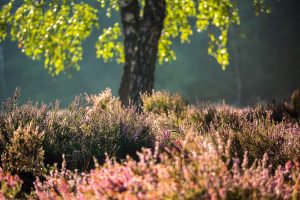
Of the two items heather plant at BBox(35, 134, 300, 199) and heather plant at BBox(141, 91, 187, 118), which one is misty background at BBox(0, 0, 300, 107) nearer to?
heather plant at BBox(141, 91, 187, 118)

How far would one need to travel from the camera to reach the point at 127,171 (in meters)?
3.40

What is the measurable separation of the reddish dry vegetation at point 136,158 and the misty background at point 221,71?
3379 cm

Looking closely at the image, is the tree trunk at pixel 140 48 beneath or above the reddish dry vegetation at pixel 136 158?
above

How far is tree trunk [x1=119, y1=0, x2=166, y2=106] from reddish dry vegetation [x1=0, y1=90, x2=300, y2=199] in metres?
2.82

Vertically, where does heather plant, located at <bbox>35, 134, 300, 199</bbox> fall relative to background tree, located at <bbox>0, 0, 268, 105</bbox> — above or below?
below

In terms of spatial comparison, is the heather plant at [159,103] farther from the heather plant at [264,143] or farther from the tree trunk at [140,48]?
the heather plant at [264,143]

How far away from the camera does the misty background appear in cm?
4209

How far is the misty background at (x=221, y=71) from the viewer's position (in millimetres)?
42094

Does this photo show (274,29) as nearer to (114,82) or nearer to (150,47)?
(114,82)

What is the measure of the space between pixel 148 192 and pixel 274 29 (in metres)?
44.0

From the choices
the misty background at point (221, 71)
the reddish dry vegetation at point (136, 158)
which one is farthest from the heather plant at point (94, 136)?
the misty background at point (221, 71)

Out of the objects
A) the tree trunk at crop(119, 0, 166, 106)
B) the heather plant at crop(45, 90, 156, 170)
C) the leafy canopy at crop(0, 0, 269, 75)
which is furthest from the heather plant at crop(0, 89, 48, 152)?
the leafy canopy at crop(0, 0, 269, 75)

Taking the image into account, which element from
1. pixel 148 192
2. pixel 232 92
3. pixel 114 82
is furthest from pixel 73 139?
pixel 114 82

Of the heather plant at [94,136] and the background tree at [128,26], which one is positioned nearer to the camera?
the heather plant at [94,136]
